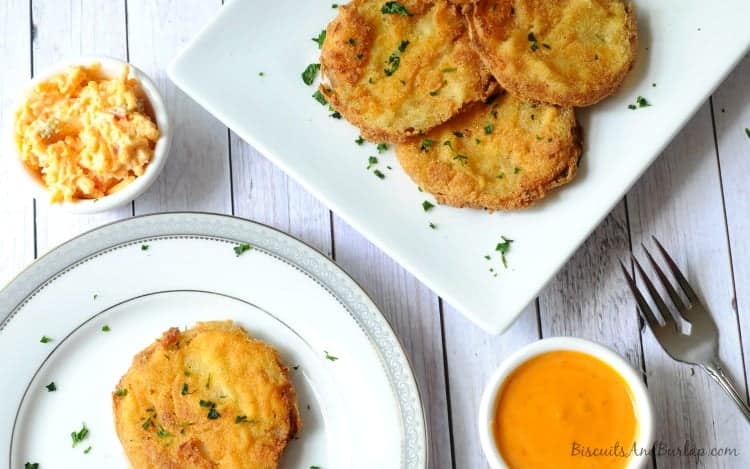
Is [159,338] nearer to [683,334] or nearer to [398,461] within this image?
[398,461]

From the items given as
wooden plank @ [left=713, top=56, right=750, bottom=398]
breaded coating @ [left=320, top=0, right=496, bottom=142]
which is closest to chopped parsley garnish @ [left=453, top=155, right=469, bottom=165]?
breaded coating @ [left=320, top=0, right=496, bottom=142]

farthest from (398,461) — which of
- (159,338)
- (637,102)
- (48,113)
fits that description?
(48,113)

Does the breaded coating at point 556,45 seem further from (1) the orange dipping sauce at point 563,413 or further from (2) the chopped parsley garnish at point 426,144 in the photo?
(1) the orange dipping sauce at point 563,413

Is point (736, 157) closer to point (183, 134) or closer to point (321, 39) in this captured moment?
point (321, 39)

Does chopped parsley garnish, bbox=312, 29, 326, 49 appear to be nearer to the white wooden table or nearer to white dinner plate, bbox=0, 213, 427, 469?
the white wooden table

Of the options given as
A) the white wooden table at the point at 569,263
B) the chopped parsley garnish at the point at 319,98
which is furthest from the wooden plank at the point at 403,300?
the chopped parsley garnish at the point at 319,98
